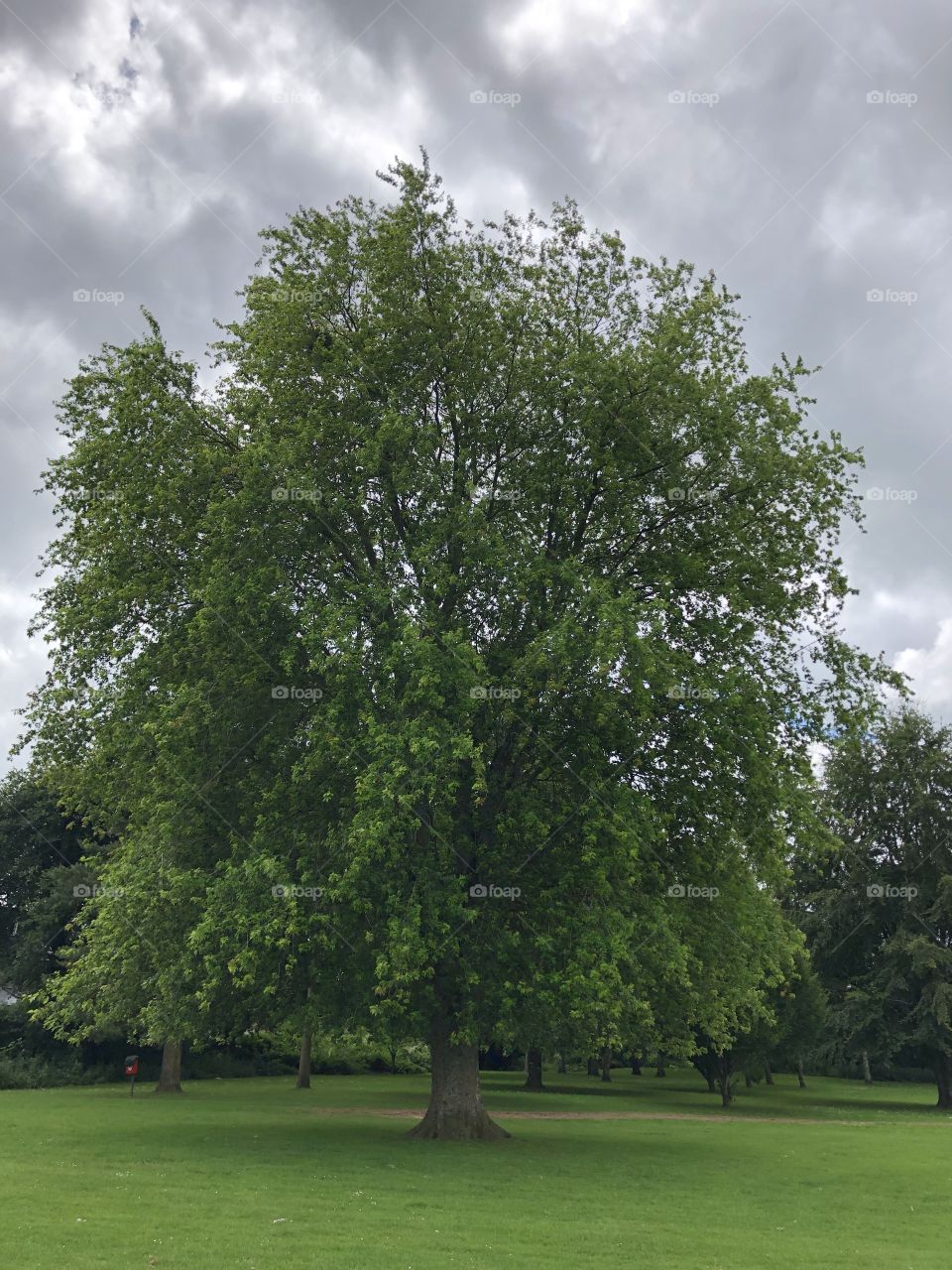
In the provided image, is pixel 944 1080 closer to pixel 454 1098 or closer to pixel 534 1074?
pixel 534 1074

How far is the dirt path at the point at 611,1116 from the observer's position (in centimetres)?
3353

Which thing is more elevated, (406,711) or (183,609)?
(183,609)

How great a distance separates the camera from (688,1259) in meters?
12.7

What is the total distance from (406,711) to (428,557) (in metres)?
3.29

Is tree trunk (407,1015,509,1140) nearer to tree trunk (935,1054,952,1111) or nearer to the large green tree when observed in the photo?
the large green tree

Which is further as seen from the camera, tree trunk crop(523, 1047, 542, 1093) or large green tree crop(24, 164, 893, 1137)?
tree trunk crop(523, 1047, 542, 1093)

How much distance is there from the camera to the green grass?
41.1 feet

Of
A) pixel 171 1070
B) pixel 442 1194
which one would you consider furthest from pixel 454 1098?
pixel 171 1070

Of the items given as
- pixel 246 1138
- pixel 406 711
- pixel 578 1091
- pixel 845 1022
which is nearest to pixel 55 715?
pixel 406 711

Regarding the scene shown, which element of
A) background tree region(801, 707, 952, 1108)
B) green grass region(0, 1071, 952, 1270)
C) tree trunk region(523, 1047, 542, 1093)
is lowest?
tree trunk region(523, 1047, 542, 1093)

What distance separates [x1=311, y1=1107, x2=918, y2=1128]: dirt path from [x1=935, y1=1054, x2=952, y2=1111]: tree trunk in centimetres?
852

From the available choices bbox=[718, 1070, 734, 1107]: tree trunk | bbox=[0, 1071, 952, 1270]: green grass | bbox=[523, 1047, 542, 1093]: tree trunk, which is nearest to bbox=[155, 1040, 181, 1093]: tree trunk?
bbox=[0, 1071, 952, 1270]: green grass

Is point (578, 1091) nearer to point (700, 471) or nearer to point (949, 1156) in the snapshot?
point (949, 1156)

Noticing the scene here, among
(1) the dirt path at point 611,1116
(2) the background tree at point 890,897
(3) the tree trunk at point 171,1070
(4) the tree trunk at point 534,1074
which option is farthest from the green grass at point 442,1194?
(4) the tree trunk at point 534,1074
